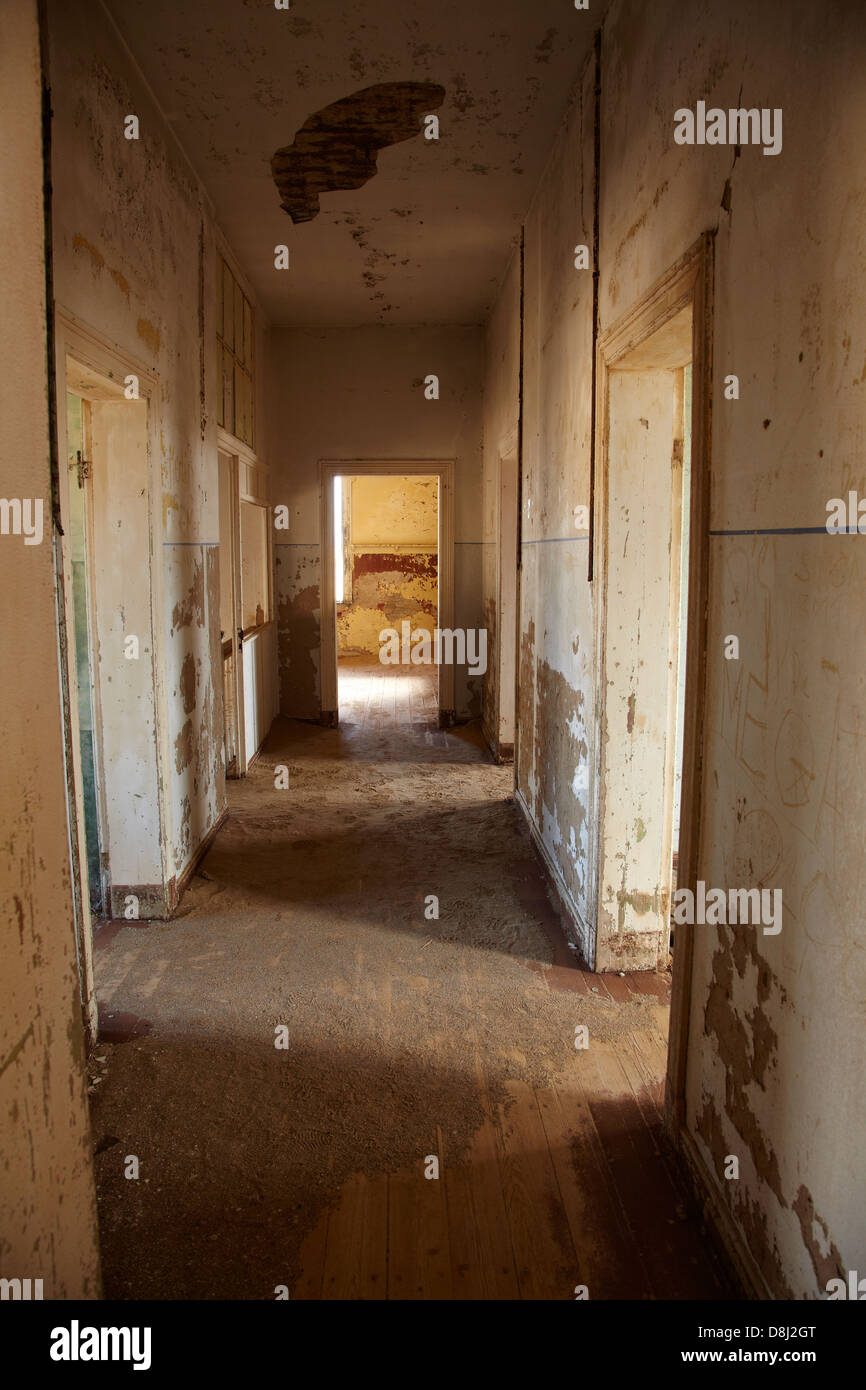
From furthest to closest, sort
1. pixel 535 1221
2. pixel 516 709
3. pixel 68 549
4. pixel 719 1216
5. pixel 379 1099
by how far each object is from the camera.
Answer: pixel 516 709
pixel 68 549
pixel 379 1099
pixel 535 1221
pixel 719 1216

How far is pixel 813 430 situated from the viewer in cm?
144

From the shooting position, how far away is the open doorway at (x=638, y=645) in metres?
2.96

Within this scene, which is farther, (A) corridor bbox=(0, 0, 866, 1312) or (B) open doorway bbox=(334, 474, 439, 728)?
(B) open doorway bbox=(334, 474, 439, 728)

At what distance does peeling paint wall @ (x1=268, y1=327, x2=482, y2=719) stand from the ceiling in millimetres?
1379

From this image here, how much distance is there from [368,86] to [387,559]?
8.52m

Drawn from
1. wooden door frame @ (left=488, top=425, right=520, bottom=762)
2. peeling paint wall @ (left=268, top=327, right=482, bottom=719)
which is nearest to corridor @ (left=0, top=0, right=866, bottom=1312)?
wooden door frame @ (left=488, top=425, right=520, bottom=762)

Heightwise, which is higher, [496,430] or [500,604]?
[496,430]

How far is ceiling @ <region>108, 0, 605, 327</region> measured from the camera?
9.71ft

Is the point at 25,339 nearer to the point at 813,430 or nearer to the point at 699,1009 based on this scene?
the point at 813,430

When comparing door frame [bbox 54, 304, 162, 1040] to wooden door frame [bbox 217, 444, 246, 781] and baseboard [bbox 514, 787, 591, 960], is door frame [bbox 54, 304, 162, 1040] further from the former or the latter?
wooden door frame [bbox 217, 444, 246, 781]

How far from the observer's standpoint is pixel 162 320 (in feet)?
11.7

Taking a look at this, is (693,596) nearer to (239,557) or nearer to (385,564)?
(239,557)

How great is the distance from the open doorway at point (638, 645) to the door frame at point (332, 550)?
4141mm

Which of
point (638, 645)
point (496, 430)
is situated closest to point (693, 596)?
point (638, 645)
